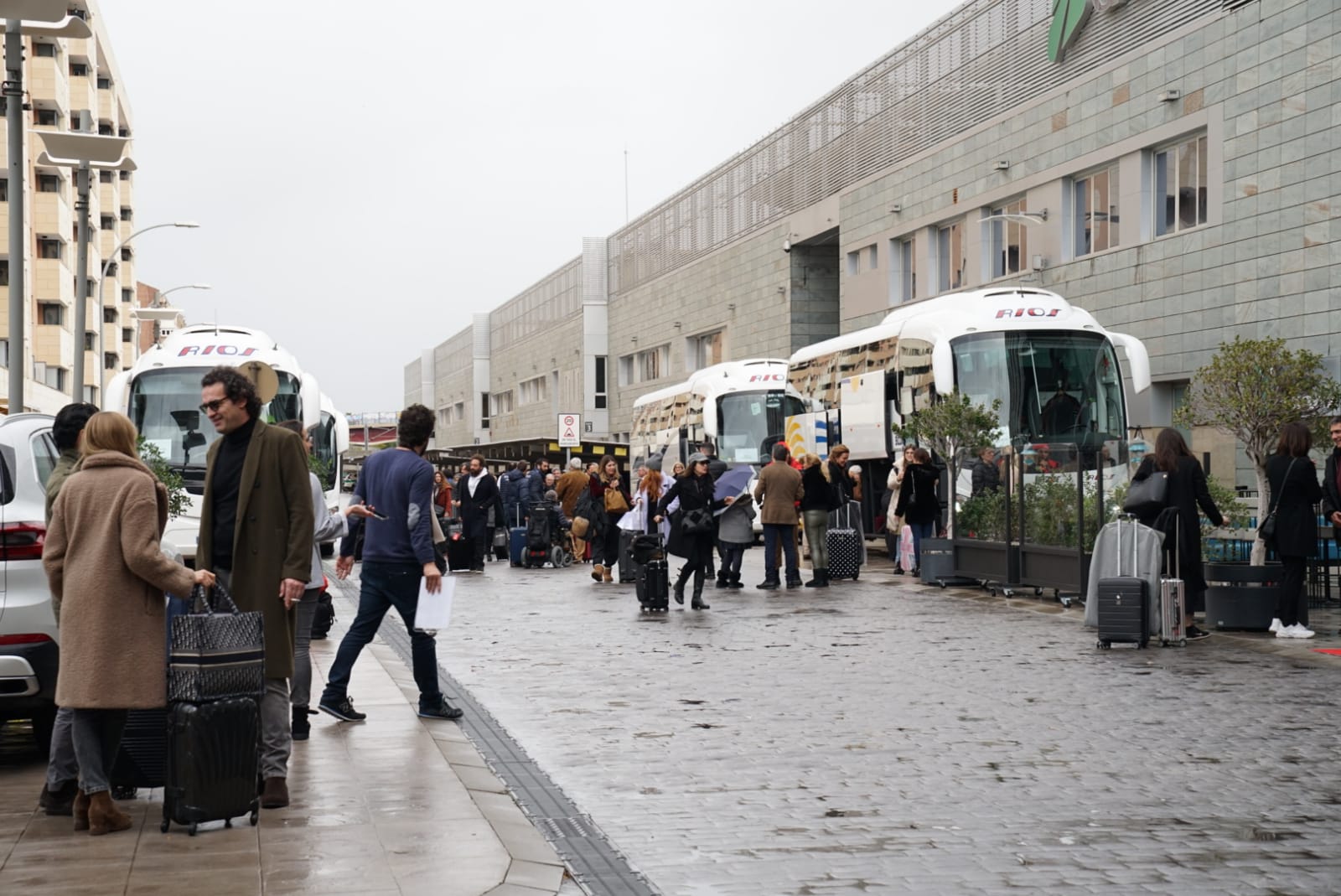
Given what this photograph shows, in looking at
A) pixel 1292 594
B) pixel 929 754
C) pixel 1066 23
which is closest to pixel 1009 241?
pixel 1066 23

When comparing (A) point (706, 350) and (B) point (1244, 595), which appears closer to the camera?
(B) point (1244, 595)

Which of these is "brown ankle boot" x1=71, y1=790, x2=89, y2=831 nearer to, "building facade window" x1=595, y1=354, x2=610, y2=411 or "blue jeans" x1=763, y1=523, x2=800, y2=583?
"blue jeans" x1=763, y1=523, x2=800, y2=583

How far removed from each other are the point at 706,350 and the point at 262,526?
56.1m

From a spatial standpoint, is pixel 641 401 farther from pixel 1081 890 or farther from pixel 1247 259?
pixel 1081 890

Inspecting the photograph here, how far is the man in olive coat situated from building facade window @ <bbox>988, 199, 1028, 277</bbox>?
3045 centimetres

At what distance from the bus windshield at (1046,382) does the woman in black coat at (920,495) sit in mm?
2422

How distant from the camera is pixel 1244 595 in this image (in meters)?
14.8

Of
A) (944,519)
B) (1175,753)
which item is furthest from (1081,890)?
(944,519)

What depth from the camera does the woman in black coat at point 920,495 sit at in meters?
22.9

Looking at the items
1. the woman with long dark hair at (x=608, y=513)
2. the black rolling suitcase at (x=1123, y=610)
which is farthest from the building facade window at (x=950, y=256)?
the black rolling suitcase at (x=1123, y=610)

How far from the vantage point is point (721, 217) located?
60.8 meters

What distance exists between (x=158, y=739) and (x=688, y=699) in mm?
4443

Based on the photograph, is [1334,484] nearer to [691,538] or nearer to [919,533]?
[691,538]

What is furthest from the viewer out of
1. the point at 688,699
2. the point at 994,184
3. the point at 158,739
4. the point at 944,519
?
the point at 994,184
